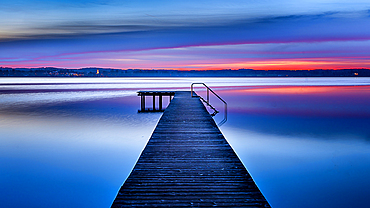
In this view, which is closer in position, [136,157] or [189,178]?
[189,178]

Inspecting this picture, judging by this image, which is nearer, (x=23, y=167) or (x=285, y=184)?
(x=285, y=184)

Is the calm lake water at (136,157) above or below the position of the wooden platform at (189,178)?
below

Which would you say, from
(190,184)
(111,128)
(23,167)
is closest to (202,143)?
(190,184)

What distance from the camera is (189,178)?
4668mm

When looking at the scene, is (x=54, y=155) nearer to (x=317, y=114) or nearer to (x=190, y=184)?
(x=190, y=184)

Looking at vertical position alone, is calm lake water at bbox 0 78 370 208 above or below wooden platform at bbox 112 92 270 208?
below

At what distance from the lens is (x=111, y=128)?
50.5 ft

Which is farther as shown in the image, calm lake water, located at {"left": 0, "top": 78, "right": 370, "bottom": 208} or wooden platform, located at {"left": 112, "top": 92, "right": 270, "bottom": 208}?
calm lake water, located at {"left": 0, "top": 78, "right": 370, "bottom": 208}

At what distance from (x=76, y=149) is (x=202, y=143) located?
20.7ft

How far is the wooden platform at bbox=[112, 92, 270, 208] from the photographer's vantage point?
3893mm

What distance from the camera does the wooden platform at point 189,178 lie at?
3893mm

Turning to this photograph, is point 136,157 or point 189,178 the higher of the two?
point 189,178

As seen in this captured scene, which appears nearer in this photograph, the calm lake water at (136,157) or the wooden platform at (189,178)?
the wooden platform at (189,178)

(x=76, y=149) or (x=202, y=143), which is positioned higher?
(x=202, y=143)
